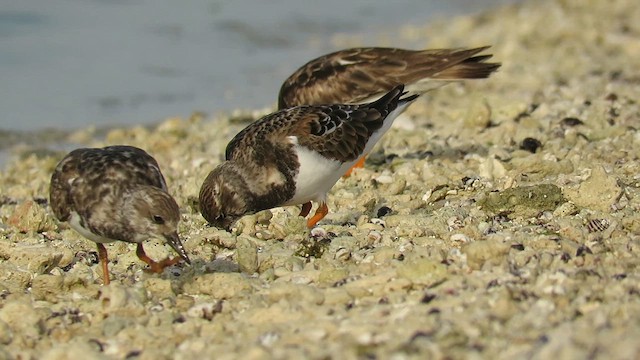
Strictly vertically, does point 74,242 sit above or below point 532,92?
below

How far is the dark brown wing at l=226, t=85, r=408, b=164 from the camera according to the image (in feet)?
15.8

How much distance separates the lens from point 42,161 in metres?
7.27

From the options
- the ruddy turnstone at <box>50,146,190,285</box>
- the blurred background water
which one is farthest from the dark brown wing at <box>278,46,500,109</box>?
the blurred background water

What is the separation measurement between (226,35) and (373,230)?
26.5 ft

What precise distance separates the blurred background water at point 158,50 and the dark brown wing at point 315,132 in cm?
425

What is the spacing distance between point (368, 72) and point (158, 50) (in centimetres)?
542

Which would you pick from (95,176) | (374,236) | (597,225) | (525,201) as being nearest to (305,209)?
(374,236)

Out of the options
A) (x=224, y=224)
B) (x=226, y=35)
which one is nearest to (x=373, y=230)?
(x=224, y=224)

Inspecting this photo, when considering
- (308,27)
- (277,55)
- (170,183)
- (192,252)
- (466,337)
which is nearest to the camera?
(466,337)

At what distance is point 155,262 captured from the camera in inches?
167

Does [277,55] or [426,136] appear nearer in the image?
[426,136]

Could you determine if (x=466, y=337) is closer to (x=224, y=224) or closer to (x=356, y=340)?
(x=356, y=340)

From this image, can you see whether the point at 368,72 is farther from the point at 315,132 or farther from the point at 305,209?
the point at 315,132

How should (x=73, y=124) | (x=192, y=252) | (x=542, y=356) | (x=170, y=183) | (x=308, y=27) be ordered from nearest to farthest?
1. (x=542, y=356)
2. (x=192, y=252)
3. (x=170, y=183)
4. (x=73, y=124)
5. (x=308, y=27)
